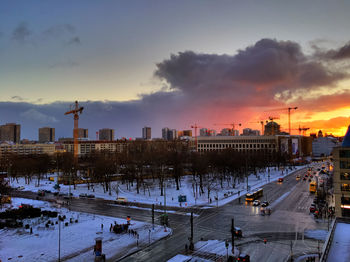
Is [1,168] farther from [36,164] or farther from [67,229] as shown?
[67,229]

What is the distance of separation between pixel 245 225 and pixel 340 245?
63.3ft

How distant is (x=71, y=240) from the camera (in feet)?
120

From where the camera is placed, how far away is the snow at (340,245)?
65.2ft

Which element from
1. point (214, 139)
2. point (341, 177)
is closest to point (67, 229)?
point (341, 177)

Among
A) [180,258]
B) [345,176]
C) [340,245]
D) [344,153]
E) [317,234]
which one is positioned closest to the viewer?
[340,245]

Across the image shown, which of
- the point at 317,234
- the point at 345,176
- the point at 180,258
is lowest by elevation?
the point at 317,234

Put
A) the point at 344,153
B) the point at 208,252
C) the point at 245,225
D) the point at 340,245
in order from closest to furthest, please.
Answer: the point at 340,245 < the point at 208,252 < the point at 245,225 < the point at 344,153

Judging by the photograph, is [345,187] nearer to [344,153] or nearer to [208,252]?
[344,153]

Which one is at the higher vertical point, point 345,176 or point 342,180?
point 345,176

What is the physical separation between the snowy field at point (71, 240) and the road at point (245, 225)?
2.85 m

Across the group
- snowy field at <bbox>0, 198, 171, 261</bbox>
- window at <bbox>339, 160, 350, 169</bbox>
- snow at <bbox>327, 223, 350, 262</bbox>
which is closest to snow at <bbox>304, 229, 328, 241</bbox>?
snow at <bbox>327, 223, 350, 262</bbox>

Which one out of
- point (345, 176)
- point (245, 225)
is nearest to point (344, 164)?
point (345, 176)

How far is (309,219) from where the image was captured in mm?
43500

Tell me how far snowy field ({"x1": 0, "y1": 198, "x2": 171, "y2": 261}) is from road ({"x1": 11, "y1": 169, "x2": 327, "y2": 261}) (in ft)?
9.36
